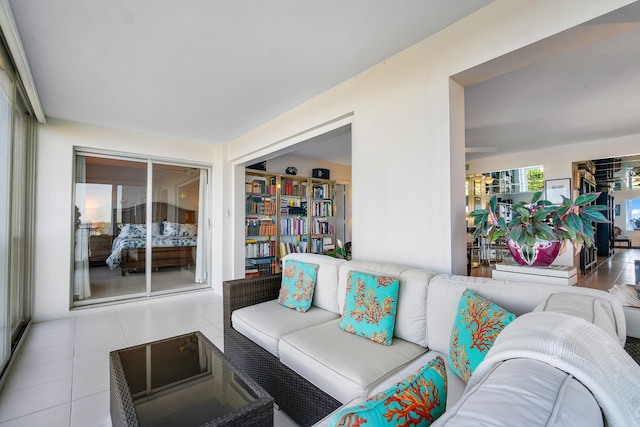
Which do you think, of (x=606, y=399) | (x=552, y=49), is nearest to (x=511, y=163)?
(x=552, y=49)

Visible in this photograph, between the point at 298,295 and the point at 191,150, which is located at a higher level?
the point at 191,150

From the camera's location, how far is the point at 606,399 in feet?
1.91

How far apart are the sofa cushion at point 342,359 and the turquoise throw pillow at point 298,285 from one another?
0.45 metres

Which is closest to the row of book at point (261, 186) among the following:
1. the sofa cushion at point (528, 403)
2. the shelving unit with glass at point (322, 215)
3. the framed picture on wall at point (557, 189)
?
the shelving unit with glass at point (322, 215)

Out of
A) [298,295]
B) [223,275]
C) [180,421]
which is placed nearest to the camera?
[180,421]

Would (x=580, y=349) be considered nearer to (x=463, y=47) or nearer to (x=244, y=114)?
(x=463, y=47)

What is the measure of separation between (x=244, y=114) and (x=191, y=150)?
175 cm

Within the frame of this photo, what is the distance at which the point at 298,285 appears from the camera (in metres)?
2.44

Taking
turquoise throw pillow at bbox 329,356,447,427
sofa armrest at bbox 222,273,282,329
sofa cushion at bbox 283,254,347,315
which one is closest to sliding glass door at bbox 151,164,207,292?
sofa armrest at bbox 222,273,282,329

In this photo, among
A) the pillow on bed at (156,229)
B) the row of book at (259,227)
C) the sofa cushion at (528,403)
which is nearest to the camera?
the sofa cushion at (528,403)

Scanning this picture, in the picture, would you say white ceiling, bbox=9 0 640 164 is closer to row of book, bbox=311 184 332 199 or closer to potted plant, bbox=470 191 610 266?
potted plant, bbox=470 191 610 266

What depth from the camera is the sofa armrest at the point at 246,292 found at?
7.98ft

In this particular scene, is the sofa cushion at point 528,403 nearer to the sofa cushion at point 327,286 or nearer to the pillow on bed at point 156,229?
the sofa cushion at point 327,286

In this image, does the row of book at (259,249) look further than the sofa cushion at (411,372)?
Yes
